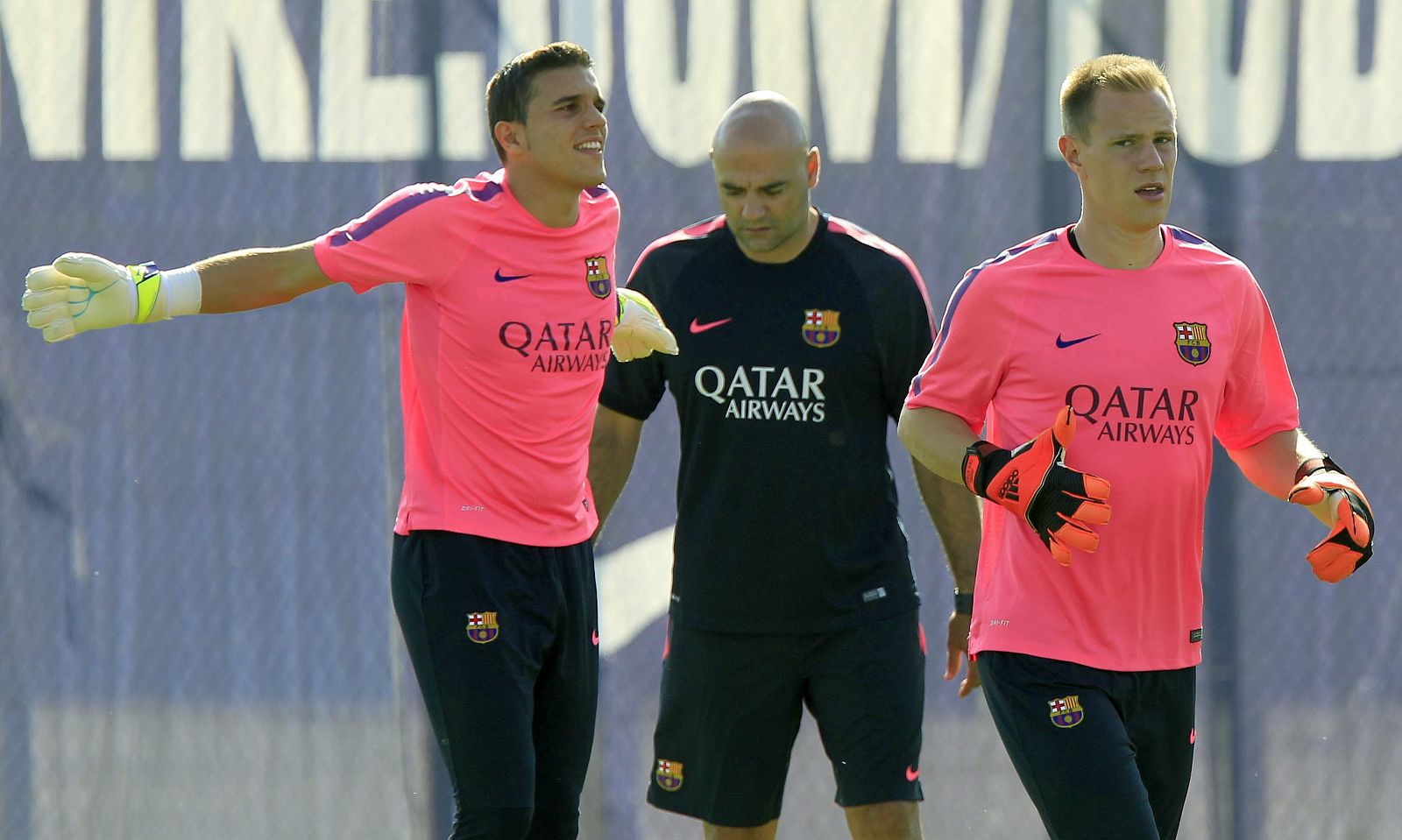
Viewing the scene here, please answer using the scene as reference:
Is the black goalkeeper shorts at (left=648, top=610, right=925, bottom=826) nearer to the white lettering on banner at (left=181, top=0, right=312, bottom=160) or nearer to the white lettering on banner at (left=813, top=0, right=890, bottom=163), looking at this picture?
the white lettering on banner at (left=813, top=0, right=890, bottom=163)

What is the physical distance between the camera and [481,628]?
341 centimetres

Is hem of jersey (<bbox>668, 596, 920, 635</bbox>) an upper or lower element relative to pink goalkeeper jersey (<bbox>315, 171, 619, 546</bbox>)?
lower

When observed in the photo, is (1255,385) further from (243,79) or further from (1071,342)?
(243,79)

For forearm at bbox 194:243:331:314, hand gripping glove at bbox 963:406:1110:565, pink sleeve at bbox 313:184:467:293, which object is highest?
pink sleeve at bbox 313:184:467:293

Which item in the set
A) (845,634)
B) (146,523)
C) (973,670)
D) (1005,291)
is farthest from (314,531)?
(1005,291)

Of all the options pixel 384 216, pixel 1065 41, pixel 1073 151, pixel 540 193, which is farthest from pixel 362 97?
pixel 1073 151

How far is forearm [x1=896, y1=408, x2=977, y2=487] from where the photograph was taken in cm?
296

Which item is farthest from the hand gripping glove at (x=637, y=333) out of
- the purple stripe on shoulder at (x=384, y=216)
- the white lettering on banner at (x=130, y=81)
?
the white lettering on banner at (x=130, y=81)

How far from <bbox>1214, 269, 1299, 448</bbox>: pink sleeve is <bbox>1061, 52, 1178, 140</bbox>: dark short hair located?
43 cm

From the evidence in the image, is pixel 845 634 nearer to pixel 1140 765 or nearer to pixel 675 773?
pixel 675 773

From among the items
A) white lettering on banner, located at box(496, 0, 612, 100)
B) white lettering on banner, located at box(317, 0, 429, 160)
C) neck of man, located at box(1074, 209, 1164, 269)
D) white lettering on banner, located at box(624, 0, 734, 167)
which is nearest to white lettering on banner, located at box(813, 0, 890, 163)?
white lettering on banner, located at box(624, 0, 734, 167)

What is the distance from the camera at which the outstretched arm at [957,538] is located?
3818 millimetres

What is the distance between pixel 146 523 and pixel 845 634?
7.68 feet

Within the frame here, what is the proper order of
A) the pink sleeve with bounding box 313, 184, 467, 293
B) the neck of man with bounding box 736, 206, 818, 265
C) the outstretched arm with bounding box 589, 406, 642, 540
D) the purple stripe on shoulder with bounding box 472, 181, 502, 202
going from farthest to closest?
the outstretched arm with bounding box 589, 406, 642, 540
the neck of man with bounding box 736, 206, 818, 265
the purple stripe on shoulder with bounding box 472, 181, 502, 202
the pink sleeve with bounding box 313, 184, 467, 293
